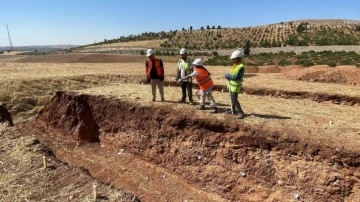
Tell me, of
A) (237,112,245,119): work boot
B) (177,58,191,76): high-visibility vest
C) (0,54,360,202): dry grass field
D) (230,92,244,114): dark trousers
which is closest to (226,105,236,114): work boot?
(230,92,244,114): dark trousers

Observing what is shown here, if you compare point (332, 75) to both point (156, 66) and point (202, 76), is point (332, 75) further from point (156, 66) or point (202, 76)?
point (156, 66)

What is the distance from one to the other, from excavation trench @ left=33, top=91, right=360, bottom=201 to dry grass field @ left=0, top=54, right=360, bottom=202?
3 cm

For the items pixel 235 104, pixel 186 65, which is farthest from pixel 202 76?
pixel 235 104

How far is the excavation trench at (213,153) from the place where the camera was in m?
8.94

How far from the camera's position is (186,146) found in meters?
11.5

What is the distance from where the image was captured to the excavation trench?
8.94 meters

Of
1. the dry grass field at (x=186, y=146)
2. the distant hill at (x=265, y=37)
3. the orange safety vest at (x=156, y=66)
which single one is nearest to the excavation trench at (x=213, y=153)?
the dry grass field at (x=186, y=146)

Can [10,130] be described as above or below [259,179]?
above

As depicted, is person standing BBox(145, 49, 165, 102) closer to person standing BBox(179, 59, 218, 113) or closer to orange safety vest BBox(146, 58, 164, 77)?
orange safety vest BBox(146, 58, 164, 77)

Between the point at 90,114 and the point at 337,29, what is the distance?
218ft

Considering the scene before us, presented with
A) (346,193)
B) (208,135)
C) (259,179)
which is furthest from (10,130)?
(346,193)

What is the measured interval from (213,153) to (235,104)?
4.98 ft

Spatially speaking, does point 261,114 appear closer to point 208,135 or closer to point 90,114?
point 208,135

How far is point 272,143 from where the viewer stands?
9.74 meters
